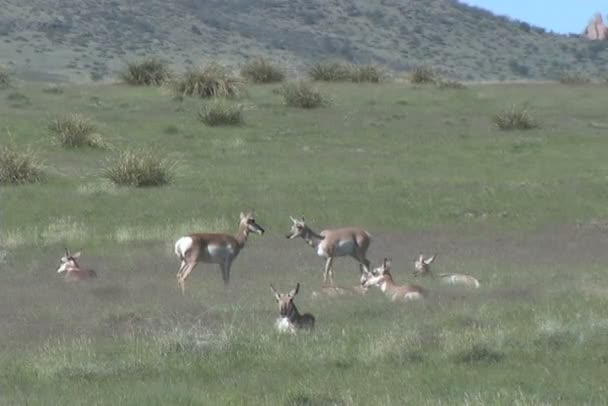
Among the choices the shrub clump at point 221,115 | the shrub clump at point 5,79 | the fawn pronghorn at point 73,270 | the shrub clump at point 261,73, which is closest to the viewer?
the fawn pronghorn at point 73,270

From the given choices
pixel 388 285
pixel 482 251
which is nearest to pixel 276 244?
pixel 482 251

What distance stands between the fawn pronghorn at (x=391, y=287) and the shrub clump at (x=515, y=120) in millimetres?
21943

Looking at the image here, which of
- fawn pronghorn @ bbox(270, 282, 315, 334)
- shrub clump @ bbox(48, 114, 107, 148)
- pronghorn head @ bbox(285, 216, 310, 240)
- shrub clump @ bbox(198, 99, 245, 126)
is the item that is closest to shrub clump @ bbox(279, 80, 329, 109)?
shrub clump @ bbox(198, 99, 245, 126)

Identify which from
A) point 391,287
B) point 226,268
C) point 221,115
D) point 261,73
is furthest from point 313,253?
point 261,73

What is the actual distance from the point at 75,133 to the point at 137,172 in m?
5.52

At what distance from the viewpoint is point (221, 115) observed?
4019cm

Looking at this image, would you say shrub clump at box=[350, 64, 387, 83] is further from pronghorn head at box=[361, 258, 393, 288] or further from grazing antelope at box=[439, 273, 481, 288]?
pronghorn head at box=[361, 258, 393, 288]

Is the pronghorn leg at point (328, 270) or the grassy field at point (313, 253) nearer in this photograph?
the grassy field at point (313, 253)

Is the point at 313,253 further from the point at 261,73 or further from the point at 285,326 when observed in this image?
the point at 261,73

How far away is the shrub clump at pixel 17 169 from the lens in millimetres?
30641

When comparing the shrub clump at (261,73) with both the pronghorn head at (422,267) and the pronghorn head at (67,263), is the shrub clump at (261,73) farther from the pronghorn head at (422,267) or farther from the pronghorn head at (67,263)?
the pronghorn head at (422,267)

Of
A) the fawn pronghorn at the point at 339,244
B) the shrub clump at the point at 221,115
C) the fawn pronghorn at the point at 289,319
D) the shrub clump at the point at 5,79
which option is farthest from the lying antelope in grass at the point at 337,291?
the shrub clump at the point at 5,79

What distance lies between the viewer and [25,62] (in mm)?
67938

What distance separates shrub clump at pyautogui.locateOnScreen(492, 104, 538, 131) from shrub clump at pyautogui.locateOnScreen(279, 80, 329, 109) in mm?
5731
